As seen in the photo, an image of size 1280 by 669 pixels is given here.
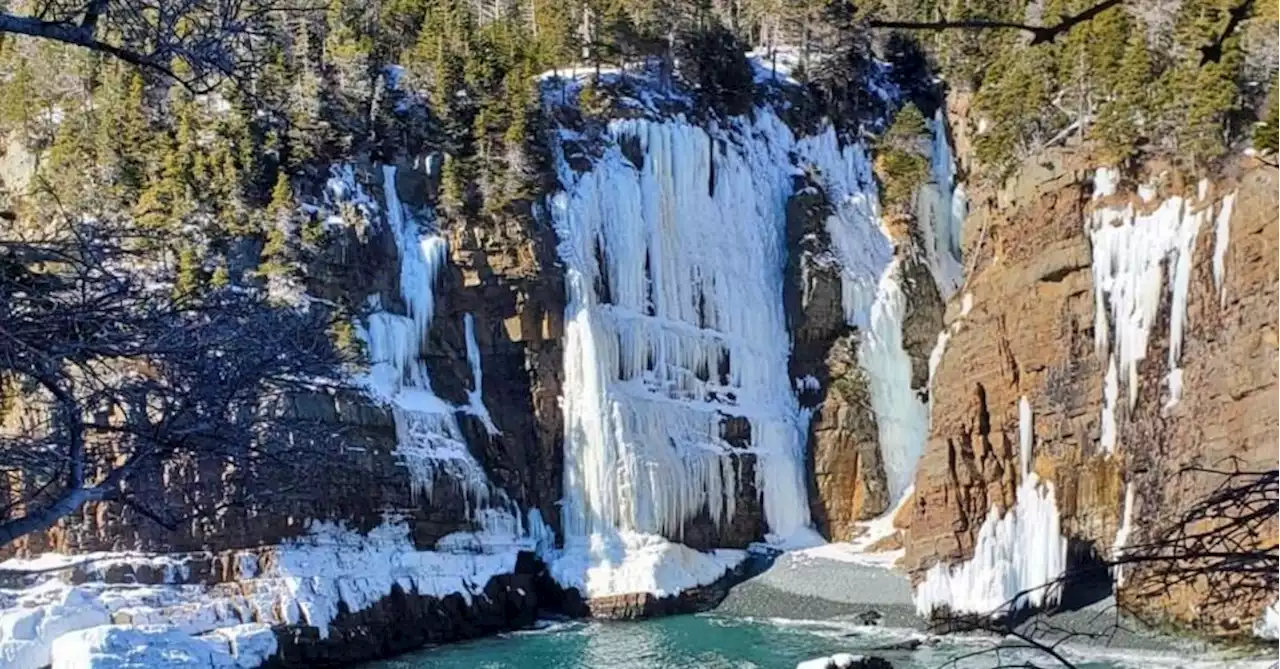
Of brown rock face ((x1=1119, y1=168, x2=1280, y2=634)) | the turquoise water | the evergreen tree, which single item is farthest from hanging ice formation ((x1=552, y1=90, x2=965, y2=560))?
brown rock face ((x1=1119, y1=168, x2=1280, y2=634))

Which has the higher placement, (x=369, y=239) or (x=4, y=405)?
(x=369, y=239)

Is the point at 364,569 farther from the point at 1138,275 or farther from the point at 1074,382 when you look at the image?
the point at 1138,275

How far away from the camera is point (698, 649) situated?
86.7ft

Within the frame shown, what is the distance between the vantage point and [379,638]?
27.8 m

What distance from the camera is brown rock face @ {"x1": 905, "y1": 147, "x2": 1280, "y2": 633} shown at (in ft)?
80.2

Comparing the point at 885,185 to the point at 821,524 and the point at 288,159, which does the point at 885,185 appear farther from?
the point at 288,159

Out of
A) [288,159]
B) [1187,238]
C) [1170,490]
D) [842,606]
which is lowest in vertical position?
[842,606]

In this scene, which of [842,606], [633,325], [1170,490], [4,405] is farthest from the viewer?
[633,325]

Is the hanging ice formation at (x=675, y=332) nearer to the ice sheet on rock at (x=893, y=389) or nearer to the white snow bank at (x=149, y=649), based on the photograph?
the ice sheet on rock at (x=893, y=389)

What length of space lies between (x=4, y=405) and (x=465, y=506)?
2634cm

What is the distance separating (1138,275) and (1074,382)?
2.66m

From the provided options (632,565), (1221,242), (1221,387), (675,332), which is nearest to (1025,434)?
(1221,387)

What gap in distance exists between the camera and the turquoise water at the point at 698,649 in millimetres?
23234

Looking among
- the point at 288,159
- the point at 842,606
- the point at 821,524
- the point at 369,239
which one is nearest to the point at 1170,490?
the point at 842,606
